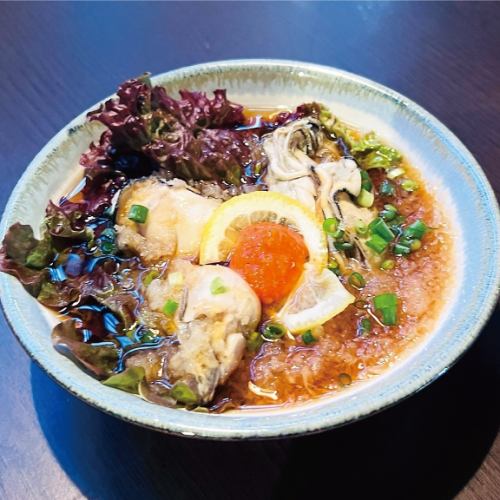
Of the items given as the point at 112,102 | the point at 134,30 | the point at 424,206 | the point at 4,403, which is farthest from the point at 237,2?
the point at 4,403

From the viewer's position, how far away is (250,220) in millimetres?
2363

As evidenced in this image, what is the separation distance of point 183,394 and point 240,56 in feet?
9.12

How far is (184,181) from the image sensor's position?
2697 millimetres

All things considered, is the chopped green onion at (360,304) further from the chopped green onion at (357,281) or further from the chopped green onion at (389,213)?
the chopped green onion at (389,213)

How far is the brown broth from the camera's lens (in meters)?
2.05

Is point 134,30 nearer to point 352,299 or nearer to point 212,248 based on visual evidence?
point 212,248

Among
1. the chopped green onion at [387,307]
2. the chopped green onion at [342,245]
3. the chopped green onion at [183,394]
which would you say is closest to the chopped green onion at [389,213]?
the chopped green onion at [342,245]

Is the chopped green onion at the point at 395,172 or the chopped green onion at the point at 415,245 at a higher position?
the chopped green onion at the point at 395,172

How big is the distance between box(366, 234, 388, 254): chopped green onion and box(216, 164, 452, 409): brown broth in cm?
9

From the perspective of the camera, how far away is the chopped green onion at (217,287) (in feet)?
6.85

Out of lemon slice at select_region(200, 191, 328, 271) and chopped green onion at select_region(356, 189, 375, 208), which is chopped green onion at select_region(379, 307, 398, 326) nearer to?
lemon slice at select_region(200, 191, 328, 271)

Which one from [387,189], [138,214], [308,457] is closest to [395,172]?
[387,189]

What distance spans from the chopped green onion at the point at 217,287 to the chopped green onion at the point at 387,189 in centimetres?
103

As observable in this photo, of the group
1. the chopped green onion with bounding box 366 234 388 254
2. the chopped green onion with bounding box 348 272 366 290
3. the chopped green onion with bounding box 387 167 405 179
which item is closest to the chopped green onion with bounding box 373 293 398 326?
the chopped green onion with bounding box 348 272 366 290
